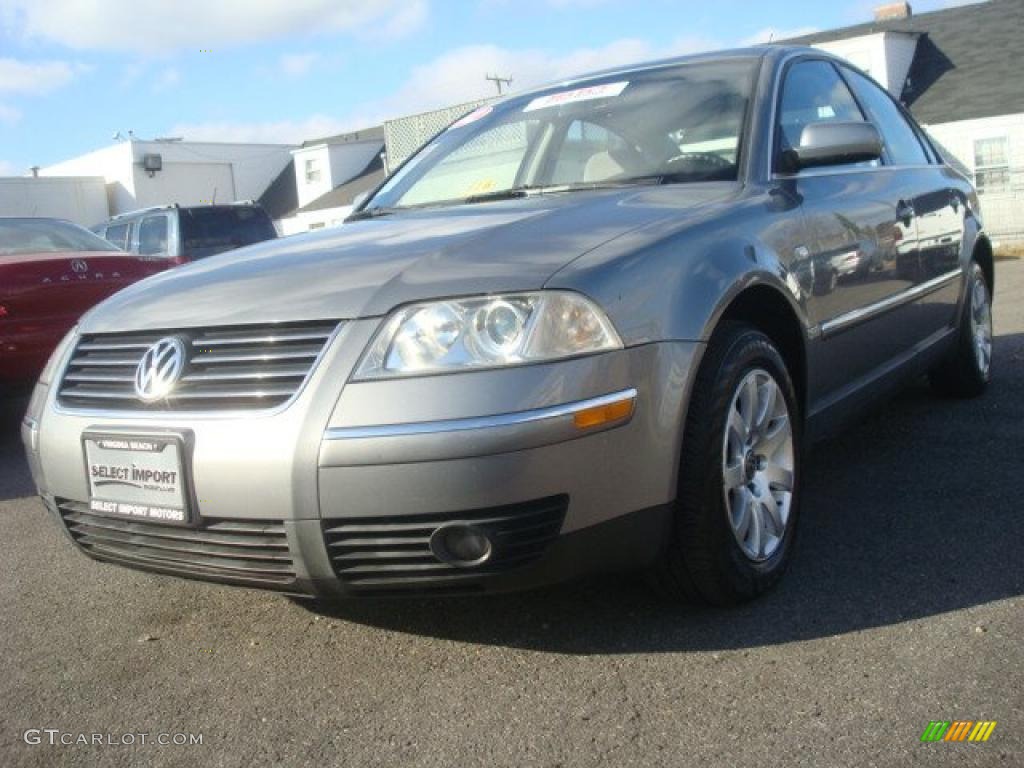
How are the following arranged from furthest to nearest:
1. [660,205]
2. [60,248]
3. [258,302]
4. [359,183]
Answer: [359,183]
[60,248]
[660,205]
[258,302]

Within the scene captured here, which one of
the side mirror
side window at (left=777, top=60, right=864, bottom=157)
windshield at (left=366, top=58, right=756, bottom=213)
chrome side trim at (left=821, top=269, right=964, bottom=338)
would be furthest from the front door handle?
windshield at (left=366, top=58, right=756, bottom=213)

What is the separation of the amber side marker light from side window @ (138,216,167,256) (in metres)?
11.0

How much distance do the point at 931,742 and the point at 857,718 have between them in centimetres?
17

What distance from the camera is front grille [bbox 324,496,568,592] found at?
2.38 metres

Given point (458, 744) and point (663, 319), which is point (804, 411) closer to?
point (663, 319)

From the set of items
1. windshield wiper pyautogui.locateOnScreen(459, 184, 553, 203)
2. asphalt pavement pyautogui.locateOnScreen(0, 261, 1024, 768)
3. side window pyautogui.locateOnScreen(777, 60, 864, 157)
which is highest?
side window pyautogui.locateOnScreen(777, 60, 864, 157)

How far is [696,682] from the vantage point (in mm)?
2529

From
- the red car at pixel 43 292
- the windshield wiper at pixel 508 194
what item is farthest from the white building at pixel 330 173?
the windshield wiper at pixel 508 194

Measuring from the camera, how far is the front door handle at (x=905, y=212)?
4.18 m

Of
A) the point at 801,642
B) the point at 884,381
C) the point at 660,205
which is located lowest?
the point at 801,642

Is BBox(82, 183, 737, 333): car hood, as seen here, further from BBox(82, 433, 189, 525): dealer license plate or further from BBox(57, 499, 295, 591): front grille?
BBox(57, 499, 295, 591): front grille

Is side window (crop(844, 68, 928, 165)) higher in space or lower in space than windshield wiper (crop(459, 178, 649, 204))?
higher

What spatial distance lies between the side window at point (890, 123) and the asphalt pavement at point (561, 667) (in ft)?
5.52

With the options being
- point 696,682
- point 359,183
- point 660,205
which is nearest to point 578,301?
point 660,205
